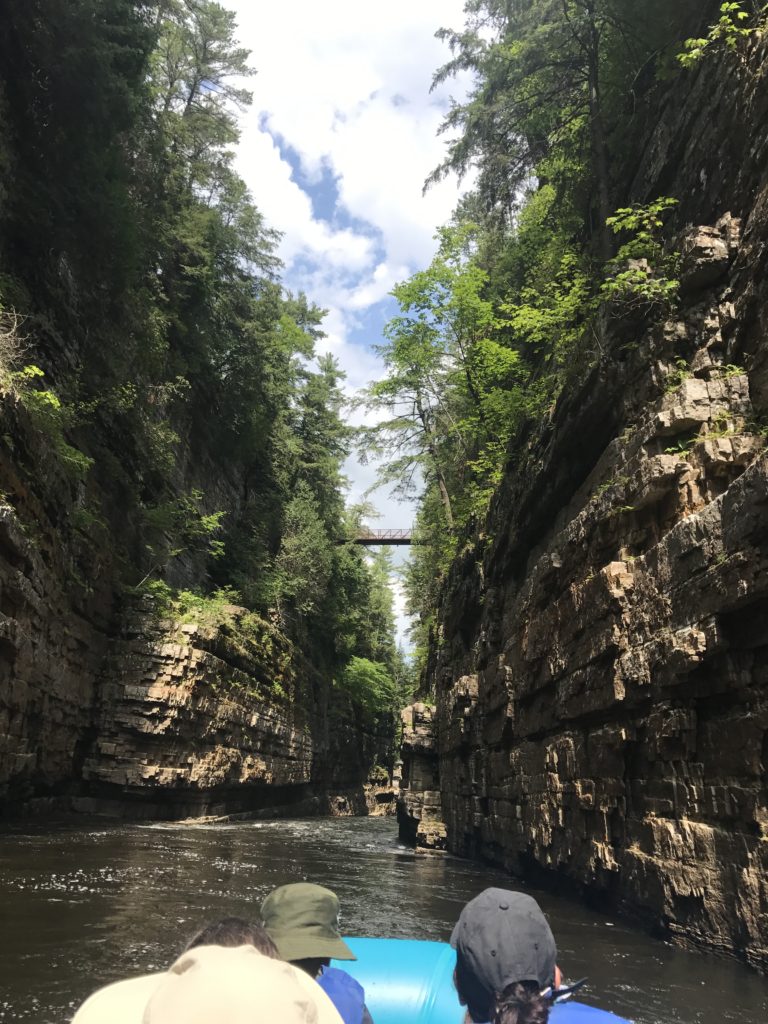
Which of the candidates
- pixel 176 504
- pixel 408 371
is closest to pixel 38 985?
pixel 176 504

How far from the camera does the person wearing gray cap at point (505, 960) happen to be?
1782 millimetres

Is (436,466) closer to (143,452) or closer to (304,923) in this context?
(143,452)

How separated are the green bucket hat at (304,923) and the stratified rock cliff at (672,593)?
4255mm

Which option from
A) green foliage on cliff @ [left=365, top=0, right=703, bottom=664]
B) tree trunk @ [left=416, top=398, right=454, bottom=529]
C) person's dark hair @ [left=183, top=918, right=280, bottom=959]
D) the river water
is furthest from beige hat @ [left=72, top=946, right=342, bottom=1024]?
tree trunk @ [left=416, top=398, right=454, bottom=529]

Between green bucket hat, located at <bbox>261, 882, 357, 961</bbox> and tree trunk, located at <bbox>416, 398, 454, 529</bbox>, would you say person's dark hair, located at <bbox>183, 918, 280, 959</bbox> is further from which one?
tree trunk, located at <bbox>416, 398, 454, 529</bbox>

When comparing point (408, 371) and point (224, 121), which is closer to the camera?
point (408, 371)

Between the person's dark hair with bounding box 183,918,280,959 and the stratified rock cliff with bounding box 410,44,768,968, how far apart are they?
4.80 m

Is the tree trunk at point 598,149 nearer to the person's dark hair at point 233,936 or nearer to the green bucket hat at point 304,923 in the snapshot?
the green bucket hat at point 304,923

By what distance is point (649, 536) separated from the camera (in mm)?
7250

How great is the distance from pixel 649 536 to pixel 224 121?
96.1 feet

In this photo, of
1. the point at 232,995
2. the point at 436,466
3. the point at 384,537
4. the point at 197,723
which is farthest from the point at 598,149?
the point at 384,537

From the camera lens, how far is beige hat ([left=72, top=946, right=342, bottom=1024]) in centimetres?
108

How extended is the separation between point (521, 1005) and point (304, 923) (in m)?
0.70

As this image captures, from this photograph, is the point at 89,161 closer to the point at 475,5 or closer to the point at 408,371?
the point at 475,5
